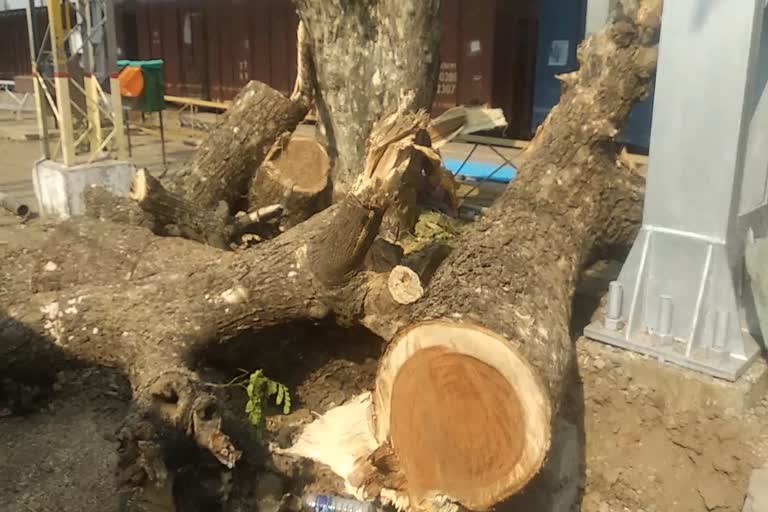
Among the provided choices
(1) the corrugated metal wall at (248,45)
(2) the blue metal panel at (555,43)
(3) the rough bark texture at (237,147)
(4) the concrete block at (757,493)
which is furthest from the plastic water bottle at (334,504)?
(1) the corrugated metal wall at (248,45)

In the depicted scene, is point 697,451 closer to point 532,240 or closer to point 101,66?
point 532,240

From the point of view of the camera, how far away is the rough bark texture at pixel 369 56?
198 inches

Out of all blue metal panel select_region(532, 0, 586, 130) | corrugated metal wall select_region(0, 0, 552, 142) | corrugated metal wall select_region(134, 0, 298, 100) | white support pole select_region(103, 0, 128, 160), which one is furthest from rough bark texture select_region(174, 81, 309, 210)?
corrugated metal wall select_region(134, 0, 298, 100)

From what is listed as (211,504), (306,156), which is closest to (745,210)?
(211,504)

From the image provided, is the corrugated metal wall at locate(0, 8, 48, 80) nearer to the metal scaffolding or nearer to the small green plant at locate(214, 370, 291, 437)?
the metal scaffolding

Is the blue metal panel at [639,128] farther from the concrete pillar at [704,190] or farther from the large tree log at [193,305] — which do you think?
the large tree log at [193,305]

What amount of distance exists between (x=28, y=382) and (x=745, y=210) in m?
3.59

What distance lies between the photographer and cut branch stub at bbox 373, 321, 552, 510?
264 centimetres

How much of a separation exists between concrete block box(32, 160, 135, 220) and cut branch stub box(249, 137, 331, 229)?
2644 millimetres

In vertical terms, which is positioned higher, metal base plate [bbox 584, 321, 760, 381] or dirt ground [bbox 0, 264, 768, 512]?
metal base plate [bbox 584, 321, 760, 381]

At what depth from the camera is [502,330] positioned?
275 centimetres

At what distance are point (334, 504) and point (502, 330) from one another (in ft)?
3.44

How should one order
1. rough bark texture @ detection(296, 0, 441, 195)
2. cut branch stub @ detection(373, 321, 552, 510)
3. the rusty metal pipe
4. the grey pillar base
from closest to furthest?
cut branch stub @ detection(373, 321, 552, 510)
the grey pillar base
rough bark texture @ detection(296, 0, 441, 195)
the rusty metal pipe

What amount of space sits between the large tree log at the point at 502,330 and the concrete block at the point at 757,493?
2.66 ft
